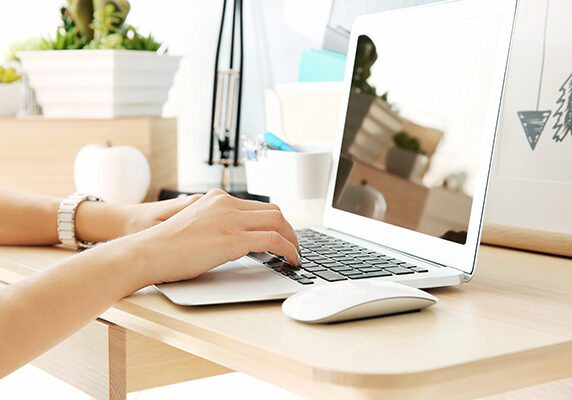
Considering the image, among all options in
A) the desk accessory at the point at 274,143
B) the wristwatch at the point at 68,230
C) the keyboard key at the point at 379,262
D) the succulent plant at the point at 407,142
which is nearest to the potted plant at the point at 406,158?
the succulent plant at the point at 407,142

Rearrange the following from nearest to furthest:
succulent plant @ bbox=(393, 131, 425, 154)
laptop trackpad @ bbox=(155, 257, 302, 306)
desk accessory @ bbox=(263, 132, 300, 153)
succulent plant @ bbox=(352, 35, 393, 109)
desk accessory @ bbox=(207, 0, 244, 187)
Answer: laptop trackpad @ bbox=(155, 257, 302, 306)
succulent plant @ bbox=(393, 131, 425, 154)
succulent plant @ bbox=(352, 35, 393, 109)
desk accessory @ bbox=(263, 132, 300, 153)
desk accessory @ bbox=(207, 0, 244, 187)

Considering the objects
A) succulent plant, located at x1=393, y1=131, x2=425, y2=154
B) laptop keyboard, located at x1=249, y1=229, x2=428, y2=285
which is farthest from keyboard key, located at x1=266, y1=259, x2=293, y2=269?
succulent plant, located at x1=393, y1=131, x2=425, y2=154

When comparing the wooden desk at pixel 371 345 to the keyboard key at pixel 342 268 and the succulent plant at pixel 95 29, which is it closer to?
the keyboard key at pixel 342 268

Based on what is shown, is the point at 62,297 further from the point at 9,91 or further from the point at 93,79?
the point at 9,91

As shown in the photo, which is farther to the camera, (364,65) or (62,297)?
(364,65)

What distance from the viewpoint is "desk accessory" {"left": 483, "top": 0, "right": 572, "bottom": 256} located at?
2.75 ft

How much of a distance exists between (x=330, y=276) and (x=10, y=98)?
43.8 inches

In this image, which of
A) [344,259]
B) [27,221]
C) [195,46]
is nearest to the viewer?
[344,259]

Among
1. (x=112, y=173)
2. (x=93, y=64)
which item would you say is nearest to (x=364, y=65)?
(x=112, y=173)

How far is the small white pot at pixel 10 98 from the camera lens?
1465 millimetres

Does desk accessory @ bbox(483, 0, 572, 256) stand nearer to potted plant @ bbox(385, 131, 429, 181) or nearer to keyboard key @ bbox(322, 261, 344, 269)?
potted plant @ bbox(385, 131, 429, 181)

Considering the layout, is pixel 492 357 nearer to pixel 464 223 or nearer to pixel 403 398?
pixel 403 398

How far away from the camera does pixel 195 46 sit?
1.78 meters

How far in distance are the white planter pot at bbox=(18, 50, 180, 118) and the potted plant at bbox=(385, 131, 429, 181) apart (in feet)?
2.56
